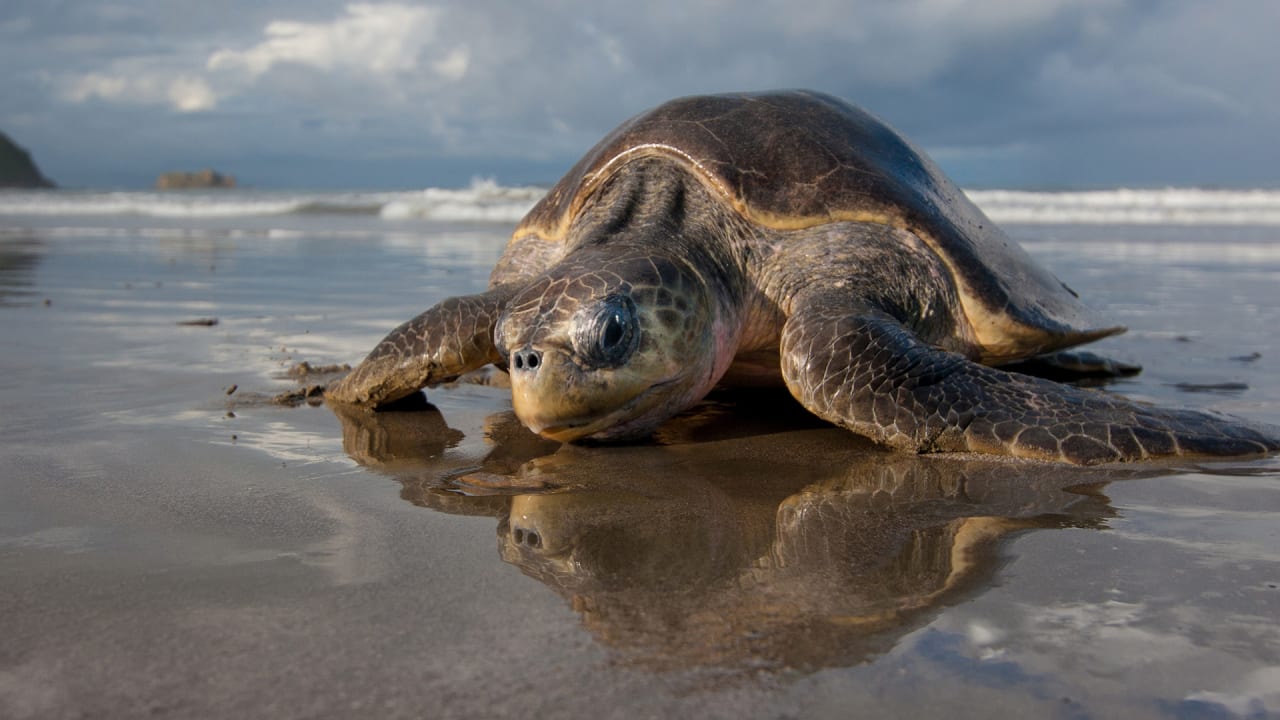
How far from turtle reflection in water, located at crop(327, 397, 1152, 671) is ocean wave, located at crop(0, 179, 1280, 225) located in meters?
19.4

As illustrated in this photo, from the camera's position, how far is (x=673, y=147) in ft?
14.3

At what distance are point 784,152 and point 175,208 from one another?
1015 inches

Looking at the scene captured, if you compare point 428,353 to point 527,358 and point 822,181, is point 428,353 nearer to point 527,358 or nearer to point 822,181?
point 527,358

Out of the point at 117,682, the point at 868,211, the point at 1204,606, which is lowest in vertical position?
the point at 117,682

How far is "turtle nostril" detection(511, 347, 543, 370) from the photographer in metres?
3.12

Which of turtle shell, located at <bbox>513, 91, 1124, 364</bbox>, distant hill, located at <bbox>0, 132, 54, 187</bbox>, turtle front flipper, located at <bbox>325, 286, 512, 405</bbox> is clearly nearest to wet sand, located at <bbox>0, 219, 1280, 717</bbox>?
turtle front flipper, located at <bbox>325, 286, 512, 405</bbox>

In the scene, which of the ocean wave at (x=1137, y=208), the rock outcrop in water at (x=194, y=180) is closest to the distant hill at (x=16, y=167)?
the rock outcrop in water at (x=194, y=180)

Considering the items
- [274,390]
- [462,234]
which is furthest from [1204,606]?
[462,234]

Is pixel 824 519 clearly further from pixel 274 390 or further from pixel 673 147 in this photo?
pixel 274 390

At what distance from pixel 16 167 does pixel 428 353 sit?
107 m

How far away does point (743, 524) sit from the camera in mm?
2490

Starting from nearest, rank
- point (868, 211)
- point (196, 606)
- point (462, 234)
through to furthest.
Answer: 1. point (196, 606)
2. point (868, 211)
3. point (462, 234)

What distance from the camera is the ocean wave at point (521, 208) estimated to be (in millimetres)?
22266

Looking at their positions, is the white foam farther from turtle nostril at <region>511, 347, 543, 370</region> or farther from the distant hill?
the distant hill
